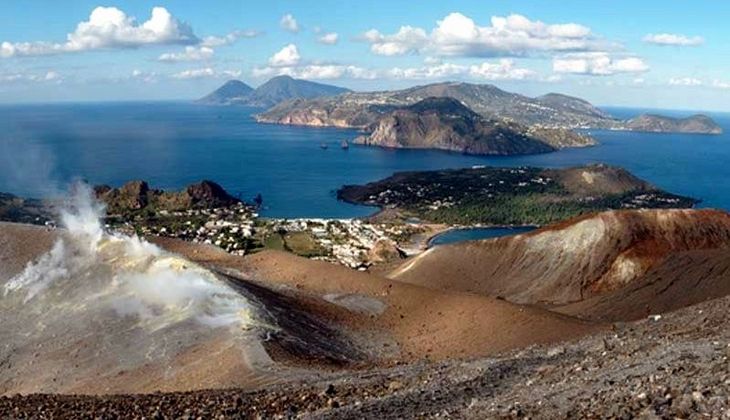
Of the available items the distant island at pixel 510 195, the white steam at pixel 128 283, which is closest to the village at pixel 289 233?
the distant island at pixel 510 195

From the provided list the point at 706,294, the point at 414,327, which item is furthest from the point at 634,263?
the point at 414,327

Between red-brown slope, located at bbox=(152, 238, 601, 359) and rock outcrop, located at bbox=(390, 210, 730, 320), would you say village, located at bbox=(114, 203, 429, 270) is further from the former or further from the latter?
red-brown slope, located at bbox=(152, 238, 601, 359)

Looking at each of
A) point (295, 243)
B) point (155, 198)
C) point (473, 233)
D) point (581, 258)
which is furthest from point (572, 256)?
point (155, 198)

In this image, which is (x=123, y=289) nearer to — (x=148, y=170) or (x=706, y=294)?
(x=706, y=294)

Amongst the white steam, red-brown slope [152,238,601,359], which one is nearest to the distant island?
red-brown slope [152,238,601,359]

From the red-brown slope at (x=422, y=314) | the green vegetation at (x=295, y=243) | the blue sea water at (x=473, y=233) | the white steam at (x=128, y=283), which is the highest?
the white steam at (x=128, y=283)

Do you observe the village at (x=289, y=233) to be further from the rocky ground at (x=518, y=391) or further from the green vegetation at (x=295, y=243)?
the rocky ground at (x=518, y=391)
